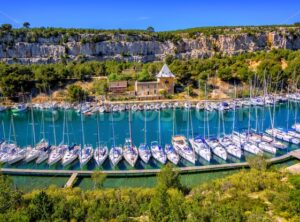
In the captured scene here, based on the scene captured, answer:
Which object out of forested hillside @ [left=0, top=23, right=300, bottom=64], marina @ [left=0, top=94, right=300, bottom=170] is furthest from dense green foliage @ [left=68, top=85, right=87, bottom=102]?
forested hillside @ [left=0, top=23, right=300, bottom=64]

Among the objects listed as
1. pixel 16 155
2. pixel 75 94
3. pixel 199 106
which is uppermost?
pixel 75 94

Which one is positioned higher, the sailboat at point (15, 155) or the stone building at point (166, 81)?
the stone building at point (166, 81)

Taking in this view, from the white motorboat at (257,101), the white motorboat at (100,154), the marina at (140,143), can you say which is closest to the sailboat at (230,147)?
the marina at (140,143)

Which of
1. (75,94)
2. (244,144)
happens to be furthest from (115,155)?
(75,94)

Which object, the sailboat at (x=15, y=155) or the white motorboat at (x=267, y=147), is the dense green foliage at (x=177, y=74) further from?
the sailboat at (x=15, y=155)

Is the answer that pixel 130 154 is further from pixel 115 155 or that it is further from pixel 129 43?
pixel 129 43

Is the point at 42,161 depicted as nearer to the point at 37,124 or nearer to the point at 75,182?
the point at 75,182
